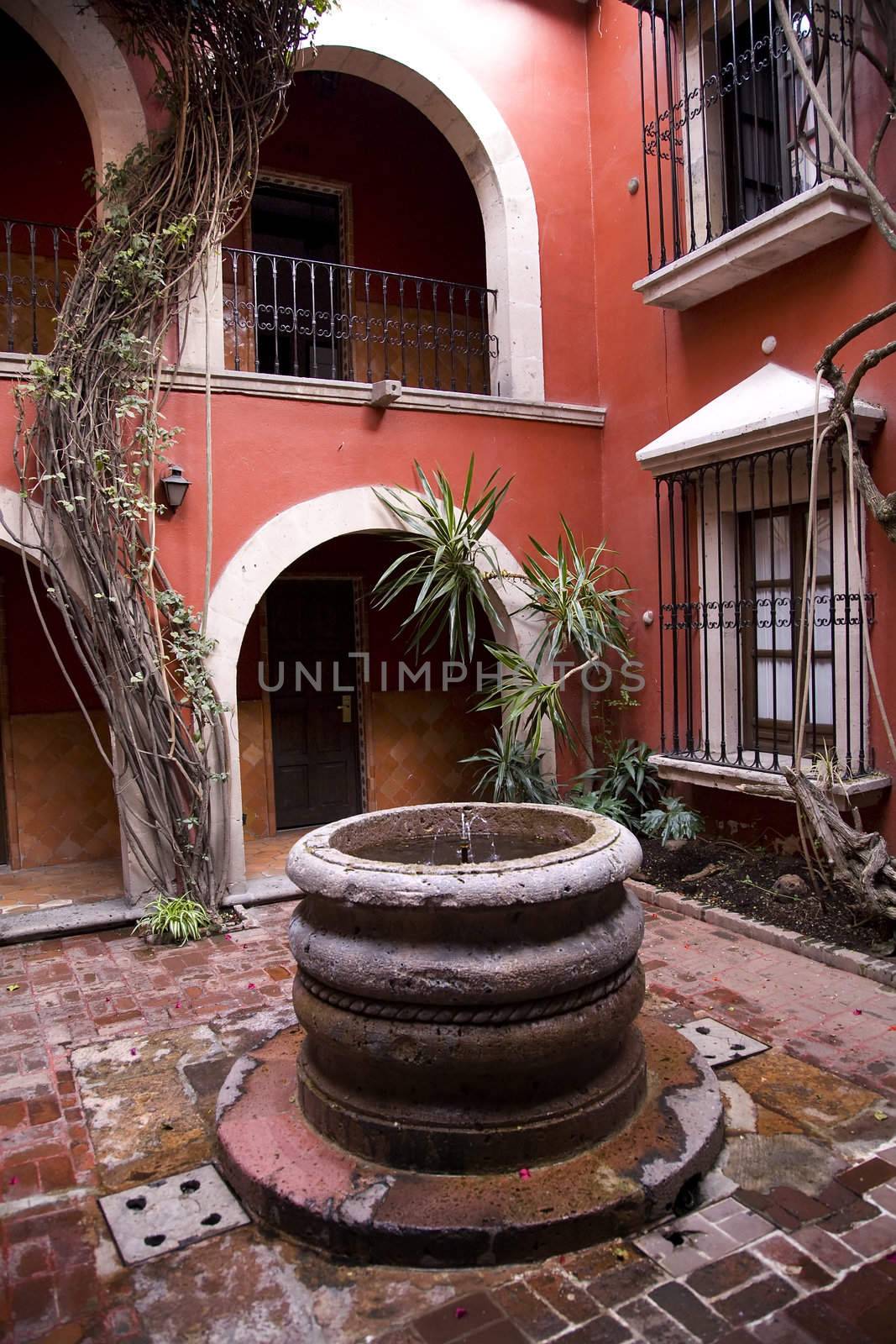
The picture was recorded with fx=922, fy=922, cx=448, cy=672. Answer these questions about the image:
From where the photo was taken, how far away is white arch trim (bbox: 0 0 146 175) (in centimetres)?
533

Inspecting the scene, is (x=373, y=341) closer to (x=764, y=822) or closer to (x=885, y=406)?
(x=885, y=406)

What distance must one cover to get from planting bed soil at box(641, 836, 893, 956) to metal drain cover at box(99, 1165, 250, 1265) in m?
3.12

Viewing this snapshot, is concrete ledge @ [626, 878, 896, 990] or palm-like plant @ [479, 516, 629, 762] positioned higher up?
palm-like plant @ [479, 516, 629, 762]

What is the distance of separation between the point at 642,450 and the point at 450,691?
10.0 ft

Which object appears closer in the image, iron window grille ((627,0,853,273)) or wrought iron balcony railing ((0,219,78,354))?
iron window grille ((627,0,853,273))

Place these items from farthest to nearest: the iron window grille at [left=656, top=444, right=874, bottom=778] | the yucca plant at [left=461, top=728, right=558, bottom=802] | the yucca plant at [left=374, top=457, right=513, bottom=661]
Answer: the yucca plant at [left=461, top=728, right=558, bottom=802], the yucca plant at [left=374, top=457, right=513, bottom=661], the iron window grille at [left=656, top=444, right=874, bottom=778]

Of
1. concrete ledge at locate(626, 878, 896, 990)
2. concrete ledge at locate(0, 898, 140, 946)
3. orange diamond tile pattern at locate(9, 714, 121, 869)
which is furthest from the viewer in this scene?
orange diamond tile pattern at locate(9, 714, 121, 869)

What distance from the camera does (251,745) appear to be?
291 inches

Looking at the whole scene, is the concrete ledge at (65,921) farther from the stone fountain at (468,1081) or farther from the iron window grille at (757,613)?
the iron window grille at (757,613)

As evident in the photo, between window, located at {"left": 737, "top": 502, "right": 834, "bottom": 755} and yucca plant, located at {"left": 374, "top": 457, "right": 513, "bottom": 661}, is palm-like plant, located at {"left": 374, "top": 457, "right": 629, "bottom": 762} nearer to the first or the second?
yucca plant, located at {"left": 374, "top": 457, "right": 513, "bottom": 661}

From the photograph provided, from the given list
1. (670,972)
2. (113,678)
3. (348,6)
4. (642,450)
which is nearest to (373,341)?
(348,6)

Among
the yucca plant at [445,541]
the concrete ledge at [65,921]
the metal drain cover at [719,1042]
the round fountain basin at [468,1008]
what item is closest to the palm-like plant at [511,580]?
the yucca plant at [445,541]

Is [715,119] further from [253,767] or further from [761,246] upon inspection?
[253,767]

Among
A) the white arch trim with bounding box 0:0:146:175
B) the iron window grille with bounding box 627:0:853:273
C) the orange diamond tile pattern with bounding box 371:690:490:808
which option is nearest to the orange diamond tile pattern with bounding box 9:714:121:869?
the orange diamond tile pattern with bounding box 371:690:490:808
